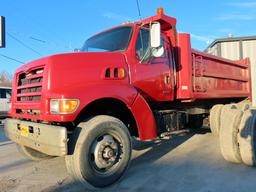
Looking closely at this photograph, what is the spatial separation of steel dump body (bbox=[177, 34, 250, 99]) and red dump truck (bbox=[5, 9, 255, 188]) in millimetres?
22

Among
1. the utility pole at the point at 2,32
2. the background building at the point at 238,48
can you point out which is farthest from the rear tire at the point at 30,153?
the background building at the point at 238,48

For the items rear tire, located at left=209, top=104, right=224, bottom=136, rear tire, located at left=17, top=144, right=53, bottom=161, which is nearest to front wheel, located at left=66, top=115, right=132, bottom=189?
rear tire, located at left=17, top=144, right=53, bottom=161

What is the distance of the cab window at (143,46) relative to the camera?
217 inches

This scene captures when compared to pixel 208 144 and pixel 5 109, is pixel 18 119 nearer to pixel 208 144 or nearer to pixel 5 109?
pixel 208 144

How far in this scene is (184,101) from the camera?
267 inches

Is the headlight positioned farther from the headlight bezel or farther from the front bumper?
the front bumper

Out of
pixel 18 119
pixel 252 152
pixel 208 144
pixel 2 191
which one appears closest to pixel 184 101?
pixel 208 144

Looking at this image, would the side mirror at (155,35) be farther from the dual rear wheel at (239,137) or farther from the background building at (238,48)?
the background building at (238,48)

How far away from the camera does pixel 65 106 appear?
4.16 meters

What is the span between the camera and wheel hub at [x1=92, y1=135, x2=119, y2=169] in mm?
4414

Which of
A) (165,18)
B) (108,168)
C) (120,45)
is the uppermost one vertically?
(165,18)

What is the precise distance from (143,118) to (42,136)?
1.67 metres

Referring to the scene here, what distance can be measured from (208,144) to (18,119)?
448 centimetres

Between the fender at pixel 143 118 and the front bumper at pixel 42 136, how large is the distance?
1.36 meters
